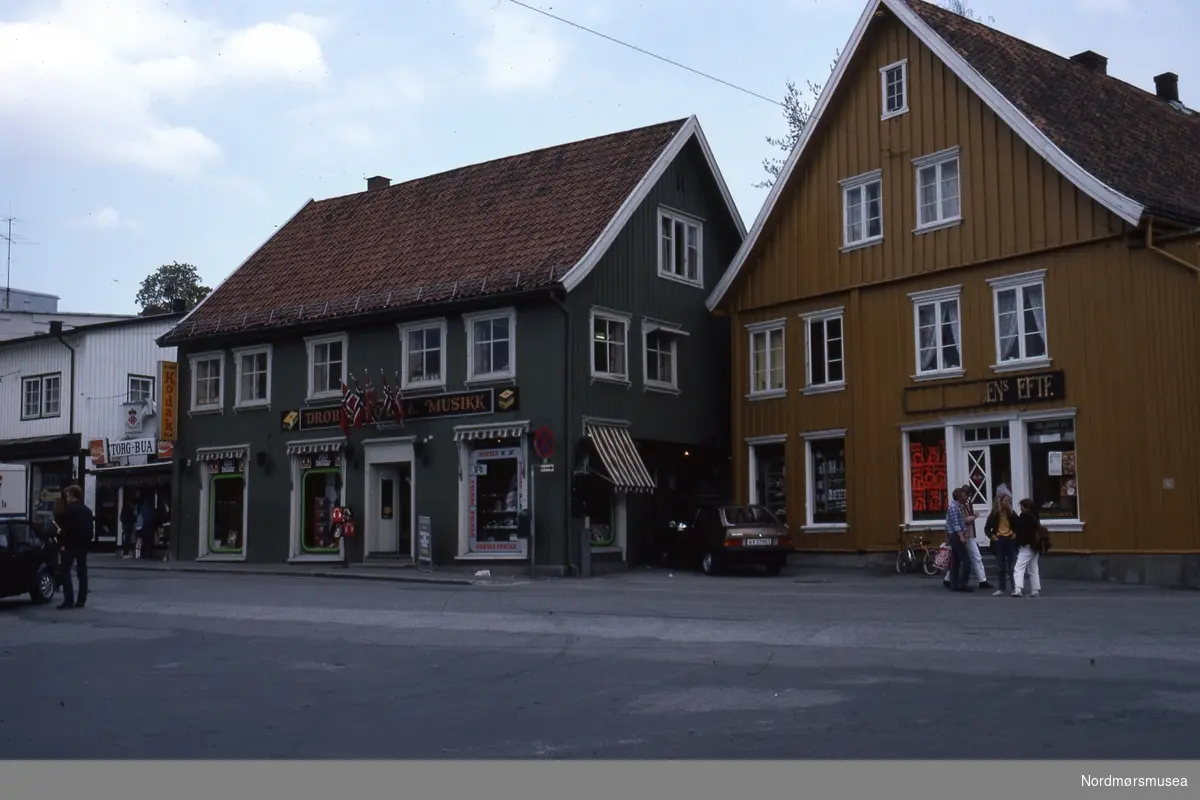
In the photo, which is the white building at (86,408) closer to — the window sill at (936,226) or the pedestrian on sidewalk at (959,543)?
the window sill at (936,226)

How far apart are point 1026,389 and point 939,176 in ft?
16.7

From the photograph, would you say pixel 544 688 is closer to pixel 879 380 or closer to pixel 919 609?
pixel 919 609

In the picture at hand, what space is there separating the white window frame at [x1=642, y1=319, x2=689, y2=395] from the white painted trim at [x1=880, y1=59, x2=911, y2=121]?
7.17 meters

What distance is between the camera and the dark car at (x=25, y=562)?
21109 millimetres

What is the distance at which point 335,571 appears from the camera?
102ft

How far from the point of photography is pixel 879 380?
29875 millimetres

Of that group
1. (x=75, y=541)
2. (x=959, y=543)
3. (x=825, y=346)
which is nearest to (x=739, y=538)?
(x=825, y=346)

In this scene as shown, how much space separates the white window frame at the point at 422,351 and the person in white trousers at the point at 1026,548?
49.0ft

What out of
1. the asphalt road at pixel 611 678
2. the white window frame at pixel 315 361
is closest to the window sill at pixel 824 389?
the asphalt road at pixel 611 678

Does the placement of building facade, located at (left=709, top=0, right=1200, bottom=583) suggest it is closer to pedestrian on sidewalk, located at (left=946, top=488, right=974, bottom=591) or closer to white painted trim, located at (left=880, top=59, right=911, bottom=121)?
white painted trim, located at (left=880, top=59, right=911, bottom=121)

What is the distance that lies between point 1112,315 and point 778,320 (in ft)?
28.5

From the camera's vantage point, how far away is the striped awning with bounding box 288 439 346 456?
33.7 metres

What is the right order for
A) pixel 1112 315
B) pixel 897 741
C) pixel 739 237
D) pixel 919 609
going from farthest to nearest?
1. pixel 739 237
2. pixel 1112 315
3. pixel 919 609
4. pixel 897 741

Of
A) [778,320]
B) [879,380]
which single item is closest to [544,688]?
[879,380]
